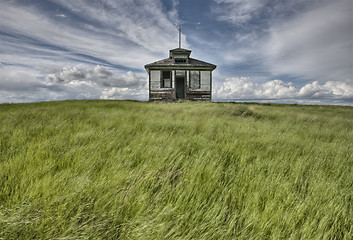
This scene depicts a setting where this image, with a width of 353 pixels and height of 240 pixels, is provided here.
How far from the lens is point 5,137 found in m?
2.57

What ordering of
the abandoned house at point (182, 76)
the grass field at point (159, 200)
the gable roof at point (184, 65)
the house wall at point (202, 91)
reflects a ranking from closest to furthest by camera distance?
the grass field at point (159, 200), the gable roof at point (184, 65), the abandoned house at point (182, 76), the house wall at point (202, 91)

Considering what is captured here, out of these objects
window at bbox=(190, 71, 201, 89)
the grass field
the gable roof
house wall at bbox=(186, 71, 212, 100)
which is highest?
the gable roof

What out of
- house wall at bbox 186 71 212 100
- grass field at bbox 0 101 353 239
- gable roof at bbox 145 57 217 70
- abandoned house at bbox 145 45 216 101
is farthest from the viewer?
house wall at bbox 186 71 212 100

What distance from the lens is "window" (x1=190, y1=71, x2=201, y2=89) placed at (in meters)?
16.5

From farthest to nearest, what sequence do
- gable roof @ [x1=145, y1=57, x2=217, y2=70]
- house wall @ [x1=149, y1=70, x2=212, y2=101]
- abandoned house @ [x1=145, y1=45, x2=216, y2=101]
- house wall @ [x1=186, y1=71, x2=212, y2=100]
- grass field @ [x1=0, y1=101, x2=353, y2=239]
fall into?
house wall @ [x1=186, y1=71, x2=212, y2=100] → house wall @ [x1=149, y1=70, x2=212, y2=101] → abandoned house @ [x1=145, y1=45, x2=216, y2=101] → gable roof @ [x1=145, y1=57, x2=217, y2=70] → grass field @ [x1=0, y1=101, x2=353, y2=239]

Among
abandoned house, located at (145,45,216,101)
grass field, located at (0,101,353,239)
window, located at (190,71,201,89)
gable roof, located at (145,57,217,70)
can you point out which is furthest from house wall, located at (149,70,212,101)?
grass field, located at (0,101,353,239)

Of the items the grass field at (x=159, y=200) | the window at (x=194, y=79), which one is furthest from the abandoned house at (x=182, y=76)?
the grass field at (x=159, y=200)

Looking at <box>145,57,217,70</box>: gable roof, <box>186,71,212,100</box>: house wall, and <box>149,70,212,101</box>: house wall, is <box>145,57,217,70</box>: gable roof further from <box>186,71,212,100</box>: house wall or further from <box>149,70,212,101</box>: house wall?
<box>186,71,212,100</box>: house wall

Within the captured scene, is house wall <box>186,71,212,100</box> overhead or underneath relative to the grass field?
overhead

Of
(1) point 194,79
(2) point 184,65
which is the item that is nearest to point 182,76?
(2) point 184,65

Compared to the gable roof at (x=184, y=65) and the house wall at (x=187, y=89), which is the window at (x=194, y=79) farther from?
the gable roof at (x=184, y=65)

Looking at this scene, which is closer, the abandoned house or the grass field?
the grass field

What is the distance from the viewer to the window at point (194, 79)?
54.0 ft

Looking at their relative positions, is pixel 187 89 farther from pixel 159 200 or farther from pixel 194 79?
pixel 159 200
